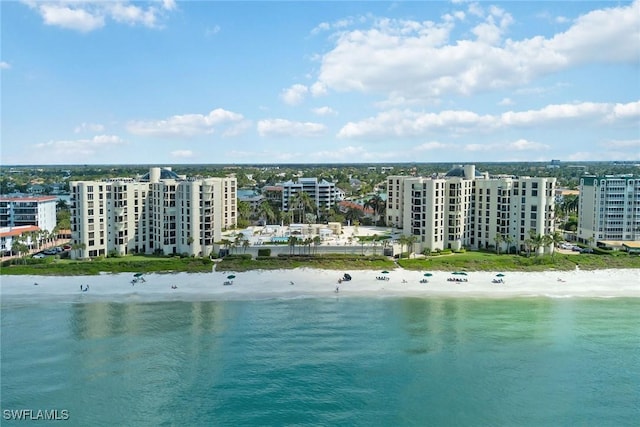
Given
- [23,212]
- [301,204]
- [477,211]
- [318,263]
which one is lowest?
[318,263]

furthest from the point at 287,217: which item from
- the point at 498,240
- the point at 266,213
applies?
the point at 498,240

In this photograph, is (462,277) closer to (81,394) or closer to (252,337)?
(252,337)

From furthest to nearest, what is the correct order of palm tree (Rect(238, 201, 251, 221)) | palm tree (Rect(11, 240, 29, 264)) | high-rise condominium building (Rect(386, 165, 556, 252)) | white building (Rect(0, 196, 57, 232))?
1. palm tree (Rect(238, 201, 251, 221))
2. white building (Rect(0, 196, 57, 232))
3. high-rise condominium building (Rect(386, 165, 556, 252))
4. palm tree (Rect(11, 240, 29, 264))

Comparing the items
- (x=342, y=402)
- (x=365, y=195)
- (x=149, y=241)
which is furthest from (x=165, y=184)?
(x=365, y=195)

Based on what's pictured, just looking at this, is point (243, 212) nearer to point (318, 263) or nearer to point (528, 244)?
point (318, 263)

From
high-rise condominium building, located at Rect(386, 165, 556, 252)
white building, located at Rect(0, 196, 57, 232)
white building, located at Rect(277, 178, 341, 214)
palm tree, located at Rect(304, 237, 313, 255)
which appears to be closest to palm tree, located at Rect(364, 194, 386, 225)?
white building, located at Rect(277, 178, 341, 214)

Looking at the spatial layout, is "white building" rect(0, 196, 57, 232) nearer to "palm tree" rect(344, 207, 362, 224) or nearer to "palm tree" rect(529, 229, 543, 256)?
"palm tree" rect(344, 207, 362, 224)

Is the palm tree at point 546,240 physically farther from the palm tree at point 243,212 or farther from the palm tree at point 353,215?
the palm tree at point 243,212
